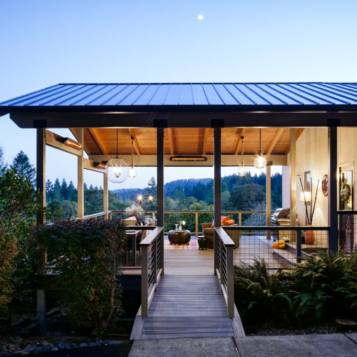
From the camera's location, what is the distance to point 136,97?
5965 mm

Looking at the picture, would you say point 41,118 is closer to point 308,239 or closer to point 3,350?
point 3,350

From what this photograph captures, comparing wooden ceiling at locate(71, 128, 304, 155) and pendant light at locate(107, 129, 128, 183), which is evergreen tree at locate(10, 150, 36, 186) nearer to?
wooden ceiling at locate(71, 128, 304, 155)

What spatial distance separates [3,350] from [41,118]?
3595mm

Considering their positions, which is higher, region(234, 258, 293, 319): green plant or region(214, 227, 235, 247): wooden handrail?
region(214, 227, 235, 247): wooden handrail

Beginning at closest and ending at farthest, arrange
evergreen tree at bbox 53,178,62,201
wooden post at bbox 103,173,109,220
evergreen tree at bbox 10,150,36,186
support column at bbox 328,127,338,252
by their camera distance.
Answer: support column at bbox 328,127,338,252 → wooden post at bbox 103,173,109,220 → evergreen tree at bbox 53,178,62,201 → evergreen tree at bbox 10,150,36,186

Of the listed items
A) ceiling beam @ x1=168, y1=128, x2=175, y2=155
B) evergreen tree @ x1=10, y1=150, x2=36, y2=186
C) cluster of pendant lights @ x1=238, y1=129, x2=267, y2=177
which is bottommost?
cluster of pendant lights @ x1=238, y1=129, x2=267, y2=177

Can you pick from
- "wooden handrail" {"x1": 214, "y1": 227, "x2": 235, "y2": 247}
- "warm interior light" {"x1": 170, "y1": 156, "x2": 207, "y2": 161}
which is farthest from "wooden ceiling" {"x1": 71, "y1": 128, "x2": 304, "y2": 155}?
"wooden handrail" {"x1": 214, "y1": 227, "x2": 235, "y2": 247}

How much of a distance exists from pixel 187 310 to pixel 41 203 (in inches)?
118

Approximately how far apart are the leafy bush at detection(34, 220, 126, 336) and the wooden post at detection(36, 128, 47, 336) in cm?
141

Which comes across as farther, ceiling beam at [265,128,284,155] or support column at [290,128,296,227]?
ceiling beam at [265,128,284,155]

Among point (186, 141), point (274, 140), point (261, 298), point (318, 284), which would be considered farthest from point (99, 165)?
point (318, 284)

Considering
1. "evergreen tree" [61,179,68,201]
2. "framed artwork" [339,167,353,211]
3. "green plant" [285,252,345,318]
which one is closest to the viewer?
"green plant" [285,252,345,318]

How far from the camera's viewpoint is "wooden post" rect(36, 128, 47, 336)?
16.7 ft

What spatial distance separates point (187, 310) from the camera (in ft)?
13.6
